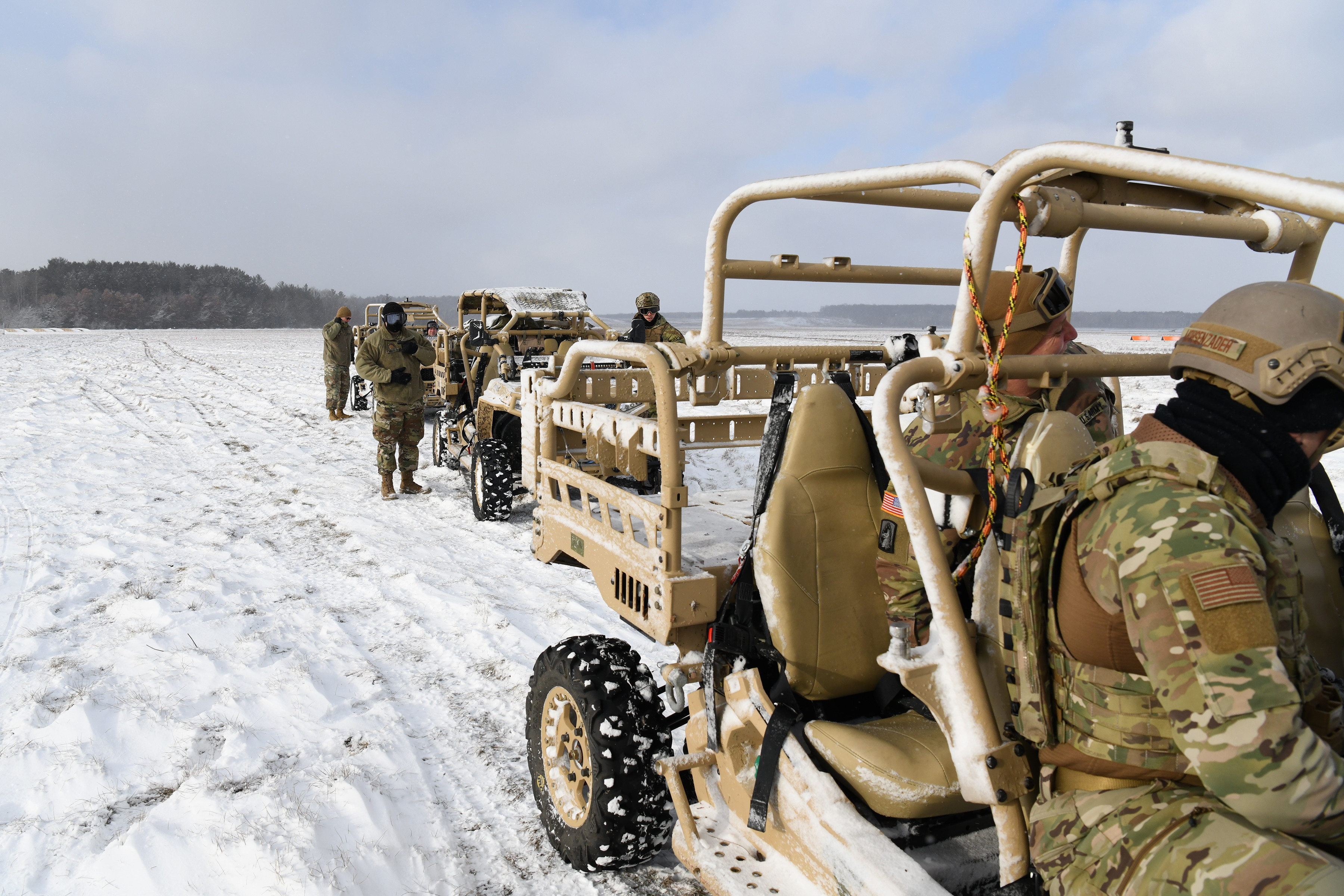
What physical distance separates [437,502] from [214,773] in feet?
17.1

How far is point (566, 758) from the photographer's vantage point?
9.68 ft

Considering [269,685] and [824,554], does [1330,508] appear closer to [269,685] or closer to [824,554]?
[824,554]

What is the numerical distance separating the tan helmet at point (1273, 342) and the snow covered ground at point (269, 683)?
7.96ft

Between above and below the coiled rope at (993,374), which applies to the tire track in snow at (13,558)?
below

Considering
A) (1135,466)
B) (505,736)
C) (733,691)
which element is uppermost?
(1135,466)

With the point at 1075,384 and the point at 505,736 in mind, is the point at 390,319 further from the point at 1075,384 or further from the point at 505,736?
the point at 1075,384

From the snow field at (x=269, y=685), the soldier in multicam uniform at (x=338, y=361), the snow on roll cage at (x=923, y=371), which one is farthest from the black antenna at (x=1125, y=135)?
the soldier in multicam uniform at (x=338, y=361)

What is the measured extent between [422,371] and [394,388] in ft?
9.00

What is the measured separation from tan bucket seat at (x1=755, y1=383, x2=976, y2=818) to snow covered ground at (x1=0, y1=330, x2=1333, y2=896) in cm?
109

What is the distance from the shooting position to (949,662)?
1.67m

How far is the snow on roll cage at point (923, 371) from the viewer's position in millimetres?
1500

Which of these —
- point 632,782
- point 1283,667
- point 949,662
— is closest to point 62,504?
point 632,782

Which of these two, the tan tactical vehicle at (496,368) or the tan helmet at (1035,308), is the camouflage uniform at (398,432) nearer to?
the tan tactical vehicle at (496,368)

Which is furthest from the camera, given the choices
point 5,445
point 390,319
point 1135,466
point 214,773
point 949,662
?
point 5,445
